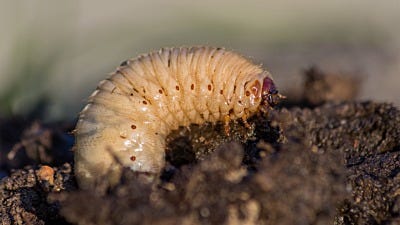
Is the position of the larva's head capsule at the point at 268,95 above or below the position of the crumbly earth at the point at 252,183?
above

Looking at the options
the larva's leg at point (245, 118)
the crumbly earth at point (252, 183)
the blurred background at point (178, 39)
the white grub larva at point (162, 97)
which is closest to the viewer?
the crumbly earth at point (252, 183)

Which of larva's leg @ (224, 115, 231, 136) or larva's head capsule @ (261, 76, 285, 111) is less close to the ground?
larva's head capsule @ (261, 76, 285, 111)

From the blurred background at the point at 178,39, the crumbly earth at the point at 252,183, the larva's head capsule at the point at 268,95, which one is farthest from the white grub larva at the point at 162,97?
the blurred background at the point at 178,39

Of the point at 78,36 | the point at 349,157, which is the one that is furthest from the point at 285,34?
the point at 349,157

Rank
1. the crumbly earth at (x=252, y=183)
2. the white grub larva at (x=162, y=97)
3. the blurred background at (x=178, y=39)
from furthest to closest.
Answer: the blurred background at (x=178, y=39)
the white grub larva at (x=162, y=97)
the crumbly earth at (x=252, y=183)

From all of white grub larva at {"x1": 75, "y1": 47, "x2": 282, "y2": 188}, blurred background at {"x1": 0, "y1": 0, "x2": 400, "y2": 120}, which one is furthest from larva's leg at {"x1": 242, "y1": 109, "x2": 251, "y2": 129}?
blurred background at {"x1": 0, "y1": 0, "x2": 400, "y2": 120}

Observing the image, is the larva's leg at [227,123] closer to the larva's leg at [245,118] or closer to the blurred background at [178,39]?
the larva's leg at [245,118]

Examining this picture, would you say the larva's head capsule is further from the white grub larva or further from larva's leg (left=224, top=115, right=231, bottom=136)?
larva's leg (left=224, top=115, right=231, bottom=136)

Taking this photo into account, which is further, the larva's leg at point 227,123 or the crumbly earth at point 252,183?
the larva's leg at point 227,123

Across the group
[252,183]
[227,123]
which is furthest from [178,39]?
[252,183]

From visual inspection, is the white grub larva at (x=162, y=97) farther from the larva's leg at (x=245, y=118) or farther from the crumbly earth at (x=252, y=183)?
the crumbly earth at (x=252, y=183)
